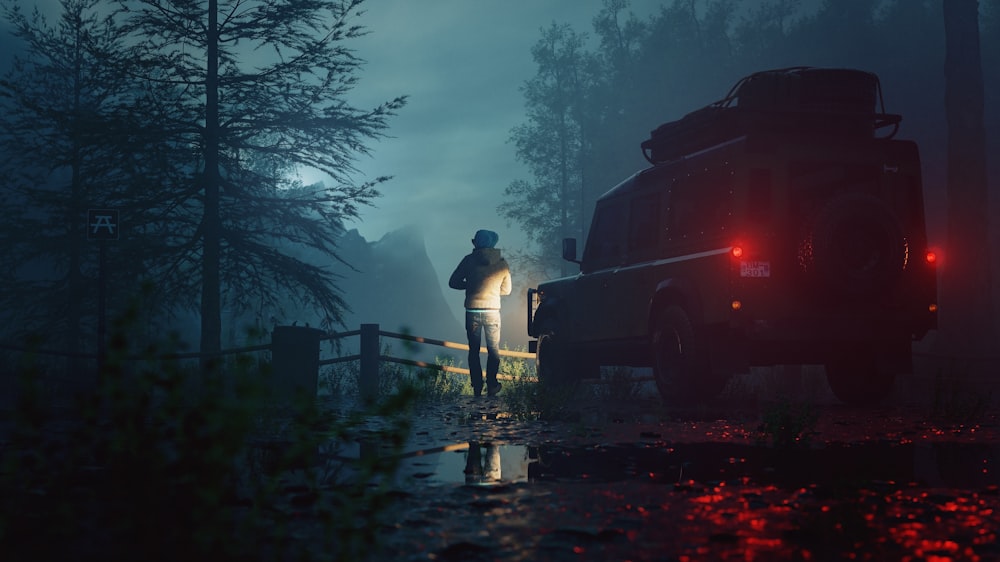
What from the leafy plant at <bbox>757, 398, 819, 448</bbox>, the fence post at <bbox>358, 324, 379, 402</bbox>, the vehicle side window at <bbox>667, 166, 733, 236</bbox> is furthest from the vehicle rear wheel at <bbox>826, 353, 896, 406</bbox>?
the fence post at <bbox>358, 324, 379, 402</bbox>

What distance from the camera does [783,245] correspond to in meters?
9.34

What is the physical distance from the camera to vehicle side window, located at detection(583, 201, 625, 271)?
11.9m

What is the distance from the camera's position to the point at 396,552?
11.7ft

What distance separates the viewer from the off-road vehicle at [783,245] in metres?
9.21

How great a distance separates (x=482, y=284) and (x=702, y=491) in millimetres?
8877

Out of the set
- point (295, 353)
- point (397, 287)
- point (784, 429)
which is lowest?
point (784, 429)

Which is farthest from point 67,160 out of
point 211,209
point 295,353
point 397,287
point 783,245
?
point 397,287

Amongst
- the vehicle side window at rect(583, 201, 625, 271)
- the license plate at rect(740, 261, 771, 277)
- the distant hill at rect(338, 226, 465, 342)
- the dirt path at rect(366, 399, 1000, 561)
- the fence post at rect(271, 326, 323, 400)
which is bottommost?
the dirt path at rect(366, 399, 1000, 561)

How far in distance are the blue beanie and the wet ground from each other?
208 inches

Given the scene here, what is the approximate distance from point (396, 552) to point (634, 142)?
39.5 meters

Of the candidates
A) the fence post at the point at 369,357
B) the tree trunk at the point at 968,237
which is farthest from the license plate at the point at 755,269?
the tree trunk at the point at 968,237

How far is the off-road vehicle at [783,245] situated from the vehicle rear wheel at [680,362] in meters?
0.02

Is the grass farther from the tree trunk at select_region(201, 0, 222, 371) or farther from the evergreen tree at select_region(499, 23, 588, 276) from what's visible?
the evergreen tree at select_region(499, 23, 588, 276)

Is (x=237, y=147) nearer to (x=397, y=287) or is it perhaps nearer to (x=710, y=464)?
(x=710, y=464)
